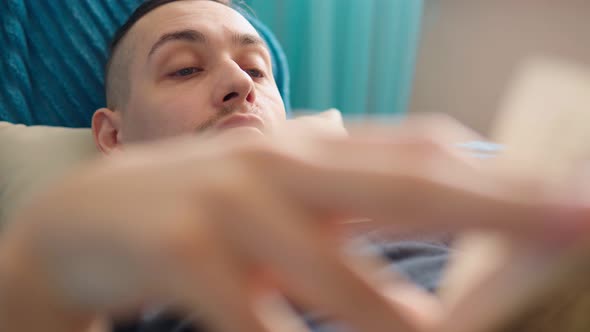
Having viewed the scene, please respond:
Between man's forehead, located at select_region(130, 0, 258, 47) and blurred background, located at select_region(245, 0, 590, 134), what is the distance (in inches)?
19.6

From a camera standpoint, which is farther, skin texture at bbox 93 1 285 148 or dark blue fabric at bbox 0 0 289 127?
dark blue fabric at bbox 0 0 289 127

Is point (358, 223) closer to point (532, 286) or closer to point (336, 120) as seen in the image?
point (532, 286)

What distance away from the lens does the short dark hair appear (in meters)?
0.94

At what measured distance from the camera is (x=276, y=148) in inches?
8.5

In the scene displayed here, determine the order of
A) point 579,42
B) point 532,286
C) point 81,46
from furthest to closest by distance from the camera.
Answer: point 579,42 → point 81,46 → point 532,286

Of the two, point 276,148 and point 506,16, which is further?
point 506,16

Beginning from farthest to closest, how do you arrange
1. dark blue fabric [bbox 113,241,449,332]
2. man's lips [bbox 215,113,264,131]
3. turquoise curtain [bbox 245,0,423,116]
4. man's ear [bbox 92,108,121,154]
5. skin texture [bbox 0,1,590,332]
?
turquoise curtain [bbox 245,0,423,116]
man's ear [bbox 92,108,121,154]
man's lips [bbox 215,113,264,131]
dark blue fabric [bbox 113,241,449,332]
skin texture [bbox 0,1,590,332]

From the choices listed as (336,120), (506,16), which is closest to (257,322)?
(336,120)

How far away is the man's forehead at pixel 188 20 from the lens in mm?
875

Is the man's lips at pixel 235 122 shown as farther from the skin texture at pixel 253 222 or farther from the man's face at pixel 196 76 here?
the skin texture at pixel 253 222

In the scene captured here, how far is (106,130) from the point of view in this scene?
3.19ft

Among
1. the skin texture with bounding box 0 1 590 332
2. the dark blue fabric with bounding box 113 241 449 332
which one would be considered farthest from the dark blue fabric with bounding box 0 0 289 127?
the skin texture with bounding box 0 1 590 332

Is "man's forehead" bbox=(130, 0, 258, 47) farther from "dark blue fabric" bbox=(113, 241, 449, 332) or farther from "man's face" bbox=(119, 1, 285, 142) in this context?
"dark blue fabric" bbox=(113, 241, 449, 332)

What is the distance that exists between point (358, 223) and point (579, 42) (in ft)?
4.97
